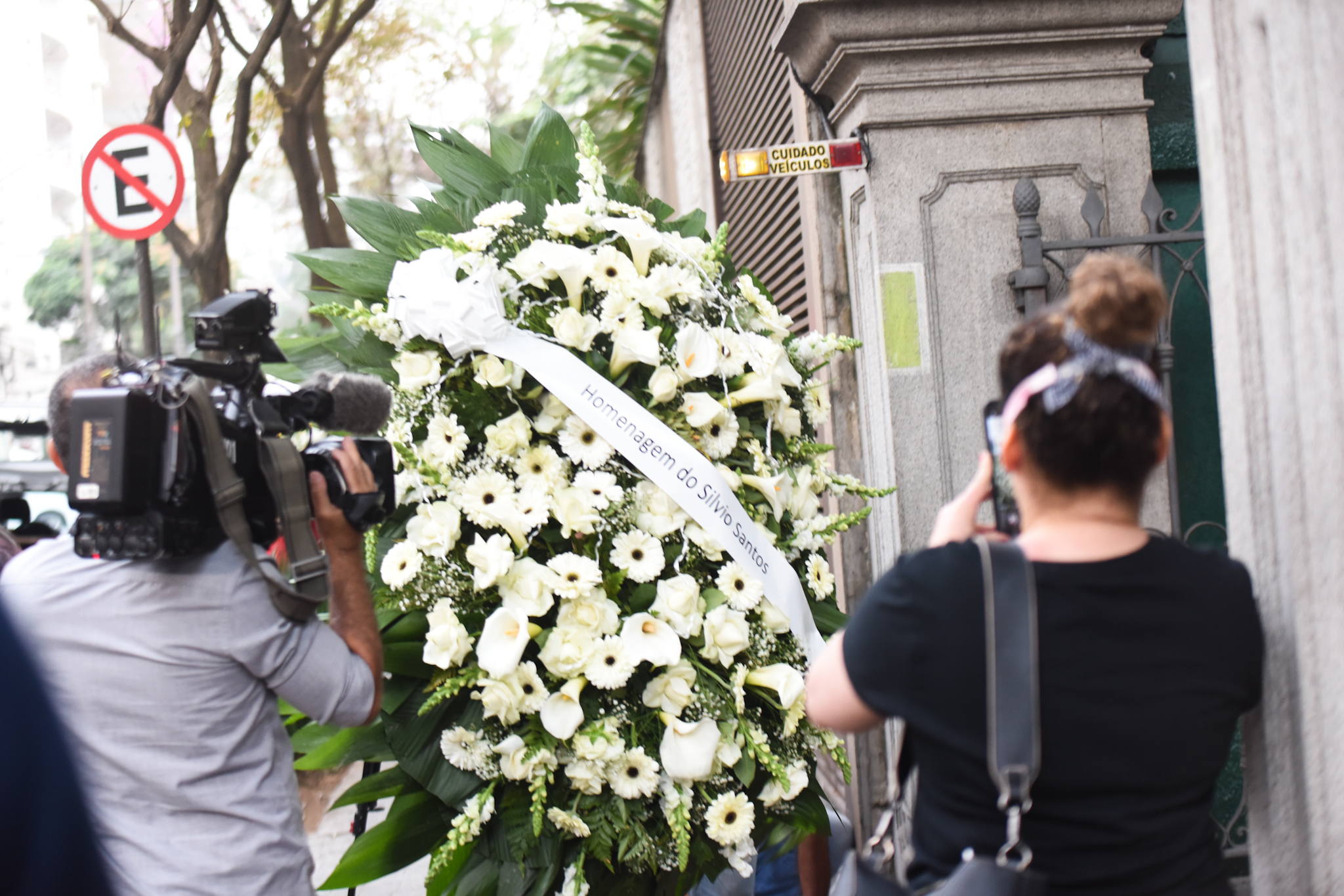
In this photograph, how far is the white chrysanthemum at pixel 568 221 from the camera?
223cm

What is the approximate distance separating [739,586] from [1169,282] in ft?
8.31

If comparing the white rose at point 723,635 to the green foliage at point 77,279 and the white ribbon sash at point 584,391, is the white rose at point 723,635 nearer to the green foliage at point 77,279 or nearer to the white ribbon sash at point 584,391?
the white ribbon sash at point 584,391

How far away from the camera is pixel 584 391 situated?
7.07 feet

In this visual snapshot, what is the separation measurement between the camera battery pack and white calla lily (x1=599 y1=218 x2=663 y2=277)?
3.10ft

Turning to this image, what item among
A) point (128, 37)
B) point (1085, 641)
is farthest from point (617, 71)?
point (1085, 641)

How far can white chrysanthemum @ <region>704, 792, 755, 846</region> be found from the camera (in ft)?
6.79

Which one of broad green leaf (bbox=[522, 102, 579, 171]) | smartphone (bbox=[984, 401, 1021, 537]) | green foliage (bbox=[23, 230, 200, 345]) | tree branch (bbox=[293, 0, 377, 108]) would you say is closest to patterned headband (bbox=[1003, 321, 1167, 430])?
smartphone (bbox=[984, 401, 1021, 537])

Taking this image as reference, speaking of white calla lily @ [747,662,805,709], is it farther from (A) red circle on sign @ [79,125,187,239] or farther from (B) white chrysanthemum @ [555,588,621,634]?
(A) red circle on sign @ [79,125,187,239]

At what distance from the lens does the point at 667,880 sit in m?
2.23

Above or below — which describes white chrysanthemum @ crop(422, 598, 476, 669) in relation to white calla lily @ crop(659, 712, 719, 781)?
above

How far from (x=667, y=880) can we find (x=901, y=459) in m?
2.02

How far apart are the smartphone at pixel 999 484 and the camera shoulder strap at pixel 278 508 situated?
3.81 feet

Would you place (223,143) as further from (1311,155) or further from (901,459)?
(1311,155)

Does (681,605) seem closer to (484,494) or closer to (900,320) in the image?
(484,494)
